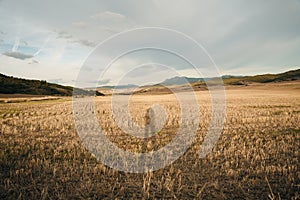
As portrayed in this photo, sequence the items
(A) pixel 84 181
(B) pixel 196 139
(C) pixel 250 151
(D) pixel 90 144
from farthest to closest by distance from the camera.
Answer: (B) pixel 196 139
(D) pixel 90 144
(C) pixel 250 151
(A) pixel 84 181

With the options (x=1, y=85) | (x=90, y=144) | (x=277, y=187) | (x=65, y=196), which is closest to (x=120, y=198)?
(x=65, y=196)

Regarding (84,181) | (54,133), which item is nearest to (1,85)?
(54,133)

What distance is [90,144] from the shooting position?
27.0 ft

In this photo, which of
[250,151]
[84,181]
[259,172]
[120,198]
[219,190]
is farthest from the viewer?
[250,151]

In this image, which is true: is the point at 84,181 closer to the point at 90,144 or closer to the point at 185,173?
the point at 185,173

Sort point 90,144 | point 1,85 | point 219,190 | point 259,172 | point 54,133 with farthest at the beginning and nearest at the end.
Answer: point 1,85
point 54,133
point 90,144
point 259,172
point 219,190

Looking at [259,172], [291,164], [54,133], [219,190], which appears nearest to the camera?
[219,190]

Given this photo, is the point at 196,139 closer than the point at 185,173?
No

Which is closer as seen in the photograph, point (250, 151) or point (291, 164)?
point (291, 164)

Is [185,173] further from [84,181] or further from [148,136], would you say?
[148,136]

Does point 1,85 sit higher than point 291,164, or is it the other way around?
point 1,85

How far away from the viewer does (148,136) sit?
9625 mm

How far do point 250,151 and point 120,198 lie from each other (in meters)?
4.84

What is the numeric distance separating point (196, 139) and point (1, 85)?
310ft
